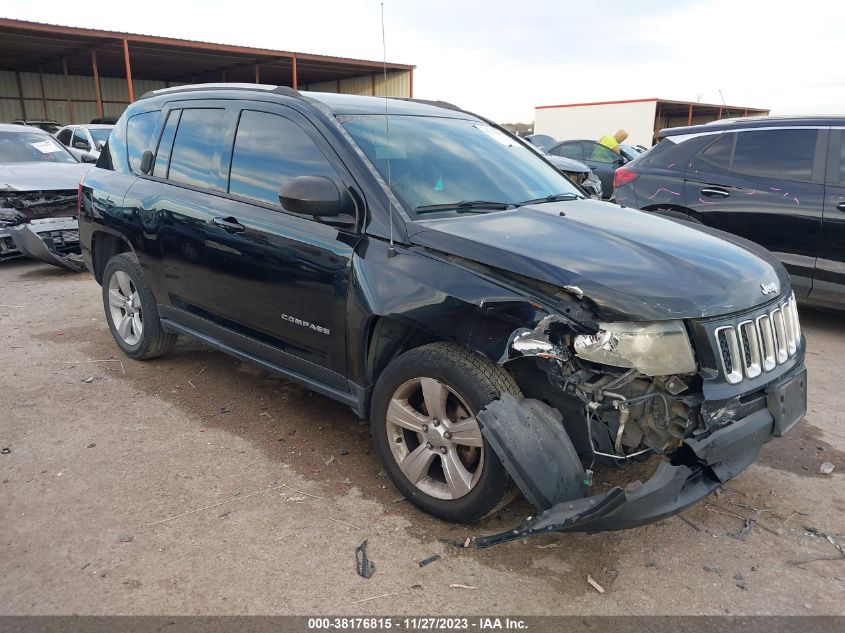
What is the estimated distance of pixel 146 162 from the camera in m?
4.44

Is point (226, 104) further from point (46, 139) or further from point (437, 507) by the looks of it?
point (46, 139)

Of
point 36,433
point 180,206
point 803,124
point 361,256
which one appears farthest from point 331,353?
point 803,124

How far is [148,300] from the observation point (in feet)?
14.8

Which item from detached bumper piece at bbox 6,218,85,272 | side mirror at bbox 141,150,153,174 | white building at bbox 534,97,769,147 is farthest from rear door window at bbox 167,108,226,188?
white building at bbox 534,97,769,147

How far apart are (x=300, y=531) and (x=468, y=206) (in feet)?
5.81

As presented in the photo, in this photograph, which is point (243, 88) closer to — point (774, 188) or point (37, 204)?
point (774, 188)

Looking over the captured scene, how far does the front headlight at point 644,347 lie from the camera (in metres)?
2.42

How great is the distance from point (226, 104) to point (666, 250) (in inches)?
106

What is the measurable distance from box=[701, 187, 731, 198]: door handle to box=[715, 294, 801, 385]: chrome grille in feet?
10.8

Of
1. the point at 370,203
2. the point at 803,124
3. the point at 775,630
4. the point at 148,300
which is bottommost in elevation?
the point at 775,630

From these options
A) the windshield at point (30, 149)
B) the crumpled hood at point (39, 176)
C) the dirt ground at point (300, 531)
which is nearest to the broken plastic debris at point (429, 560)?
the dirt ground at point (300, 531)

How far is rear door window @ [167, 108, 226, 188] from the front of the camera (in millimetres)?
3883

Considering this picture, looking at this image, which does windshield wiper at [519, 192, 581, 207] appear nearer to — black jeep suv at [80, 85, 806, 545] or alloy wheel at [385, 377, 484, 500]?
black jeep suv at [80, 85, 806, 545]

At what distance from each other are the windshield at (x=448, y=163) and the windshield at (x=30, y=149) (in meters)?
7.53
